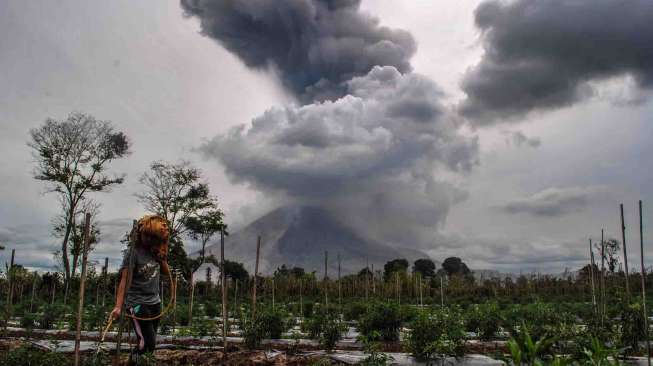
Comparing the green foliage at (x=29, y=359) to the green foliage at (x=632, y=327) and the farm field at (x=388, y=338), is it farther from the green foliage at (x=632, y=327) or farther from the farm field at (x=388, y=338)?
the green foliage at (x=632, y=327)

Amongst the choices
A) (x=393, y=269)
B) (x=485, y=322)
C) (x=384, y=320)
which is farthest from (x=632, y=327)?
(x=393, y=269)

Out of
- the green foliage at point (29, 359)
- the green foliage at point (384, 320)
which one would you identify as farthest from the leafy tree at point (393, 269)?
the green foliage at point (29, 359)

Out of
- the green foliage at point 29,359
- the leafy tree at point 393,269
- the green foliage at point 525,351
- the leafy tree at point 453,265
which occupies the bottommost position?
the green foliage at point 29,359

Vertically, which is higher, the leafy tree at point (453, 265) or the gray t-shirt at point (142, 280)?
the leafy tree at point (453, 265)

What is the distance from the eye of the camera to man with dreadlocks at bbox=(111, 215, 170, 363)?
465 centimetres

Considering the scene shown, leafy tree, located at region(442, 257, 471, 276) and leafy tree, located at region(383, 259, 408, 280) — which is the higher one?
leafy tree, located at region(442, 257, 471, 276)

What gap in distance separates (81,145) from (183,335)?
55.6ft

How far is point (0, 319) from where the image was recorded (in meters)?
15.5

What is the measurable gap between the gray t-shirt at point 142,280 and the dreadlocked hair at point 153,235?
0.08 meters

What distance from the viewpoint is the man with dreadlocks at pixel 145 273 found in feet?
15.3

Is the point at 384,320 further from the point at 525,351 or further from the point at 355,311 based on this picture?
the point at 355,311

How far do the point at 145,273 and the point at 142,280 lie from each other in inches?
2.8

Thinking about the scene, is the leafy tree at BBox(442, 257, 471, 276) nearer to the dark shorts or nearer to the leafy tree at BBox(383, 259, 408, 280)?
the leafy tree at BBox(383, 259, 408, 280)

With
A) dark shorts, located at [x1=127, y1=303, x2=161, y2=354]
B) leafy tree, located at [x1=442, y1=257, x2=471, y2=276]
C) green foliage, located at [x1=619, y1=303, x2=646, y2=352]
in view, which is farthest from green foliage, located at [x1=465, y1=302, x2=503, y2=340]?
leafy tree, located at [x1=442, y1=257, x2=471, y2=276]
